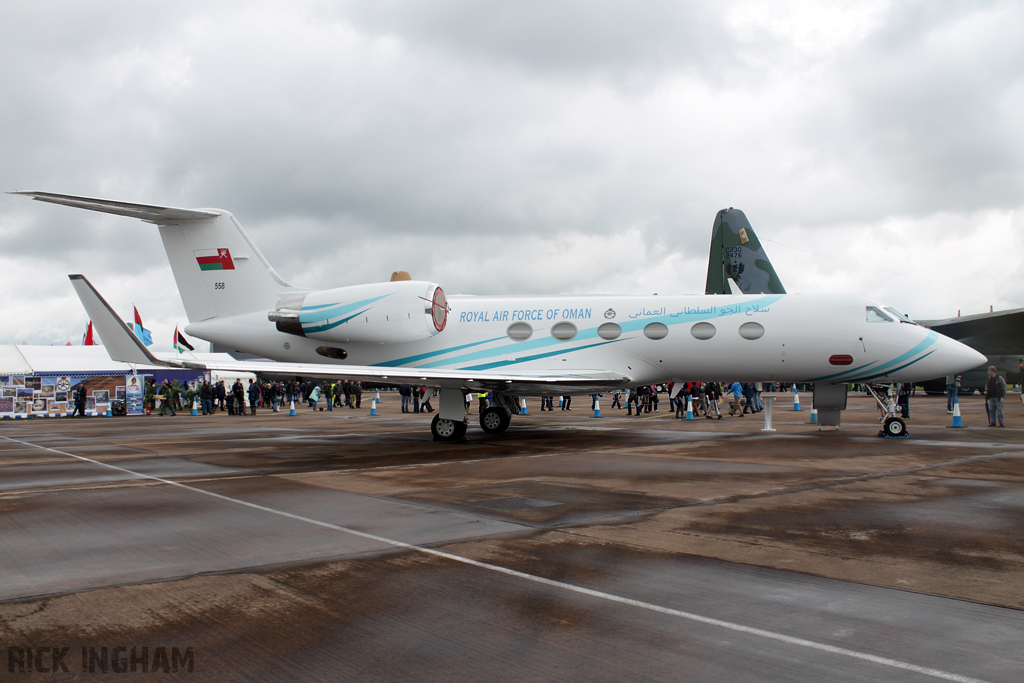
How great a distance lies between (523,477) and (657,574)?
522cm

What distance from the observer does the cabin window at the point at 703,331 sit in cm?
1589

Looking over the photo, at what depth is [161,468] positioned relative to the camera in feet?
40.4

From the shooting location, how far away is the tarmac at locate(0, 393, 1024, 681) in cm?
373

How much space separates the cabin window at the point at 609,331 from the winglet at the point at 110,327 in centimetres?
921

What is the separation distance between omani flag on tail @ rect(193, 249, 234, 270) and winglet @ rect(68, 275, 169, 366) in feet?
17.2

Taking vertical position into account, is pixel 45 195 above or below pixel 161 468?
above

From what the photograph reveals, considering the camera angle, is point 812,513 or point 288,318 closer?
point 812,513

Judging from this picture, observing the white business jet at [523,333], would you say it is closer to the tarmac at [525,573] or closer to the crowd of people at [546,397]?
the crowd of people at [546,397]

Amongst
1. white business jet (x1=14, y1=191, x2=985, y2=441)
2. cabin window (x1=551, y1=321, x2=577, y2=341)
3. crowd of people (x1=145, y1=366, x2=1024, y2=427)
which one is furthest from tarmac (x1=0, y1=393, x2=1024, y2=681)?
crowd of people (x1=145, y1=366, x2=1024, y2=427)

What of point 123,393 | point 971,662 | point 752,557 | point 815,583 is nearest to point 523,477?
point 752,557

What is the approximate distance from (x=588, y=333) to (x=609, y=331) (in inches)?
19.5

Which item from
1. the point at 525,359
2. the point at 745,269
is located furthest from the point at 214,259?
the point at 745,269

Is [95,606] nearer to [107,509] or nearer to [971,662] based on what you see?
[107,509]

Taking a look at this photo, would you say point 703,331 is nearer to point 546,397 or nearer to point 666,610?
point 666,610
